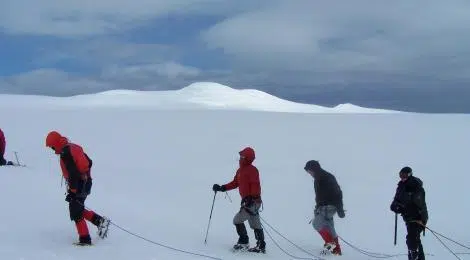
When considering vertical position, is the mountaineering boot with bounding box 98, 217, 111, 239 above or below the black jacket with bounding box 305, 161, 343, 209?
below

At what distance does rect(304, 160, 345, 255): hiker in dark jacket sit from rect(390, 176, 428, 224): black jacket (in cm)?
91

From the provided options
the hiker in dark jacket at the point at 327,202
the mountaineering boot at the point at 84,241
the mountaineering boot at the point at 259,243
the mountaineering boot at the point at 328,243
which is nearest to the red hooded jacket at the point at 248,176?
the mountaineering boot at the point at 259,243

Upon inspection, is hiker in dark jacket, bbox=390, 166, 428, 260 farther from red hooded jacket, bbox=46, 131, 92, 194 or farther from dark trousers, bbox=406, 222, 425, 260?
red hooded jacket, bbox=46, 131, 92, 194

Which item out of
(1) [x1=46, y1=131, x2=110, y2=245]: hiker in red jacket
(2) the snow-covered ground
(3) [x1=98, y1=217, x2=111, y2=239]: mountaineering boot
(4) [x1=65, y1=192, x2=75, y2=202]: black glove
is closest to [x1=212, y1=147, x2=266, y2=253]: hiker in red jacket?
(2) the snow-covered ground

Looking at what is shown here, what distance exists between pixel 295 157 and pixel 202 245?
1057 cm

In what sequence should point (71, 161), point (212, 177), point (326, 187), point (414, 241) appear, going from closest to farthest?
point (71, 161) < point (414, 241) < point (326, 187) < point (212, 177)

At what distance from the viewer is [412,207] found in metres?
7.40

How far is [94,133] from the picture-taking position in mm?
22562

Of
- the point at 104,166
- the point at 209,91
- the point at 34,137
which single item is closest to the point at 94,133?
the point at 34,137

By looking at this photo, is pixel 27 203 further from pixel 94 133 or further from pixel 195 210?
pixel 94 133

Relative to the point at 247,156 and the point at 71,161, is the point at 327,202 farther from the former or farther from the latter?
the point at 71,161

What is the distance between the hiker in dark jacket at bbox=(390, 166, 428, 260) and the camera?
24.1ft

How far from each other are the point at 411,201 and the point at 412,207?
0.34ft

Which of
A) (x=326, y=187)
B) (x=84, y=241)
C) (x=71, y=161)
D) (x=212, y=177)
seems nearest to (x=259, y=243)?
(x=326, y=187)
